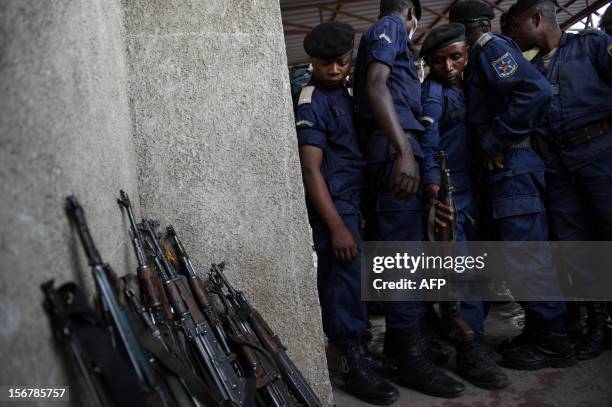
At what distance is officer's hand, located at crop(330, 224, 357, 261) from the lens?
2.27 metres

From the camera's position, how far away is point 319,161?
2.34 m

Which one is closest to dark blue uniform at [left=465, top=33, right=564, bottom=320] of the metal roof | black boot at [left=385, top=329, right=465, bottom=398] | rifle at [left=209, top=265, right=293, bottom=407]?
black boot at [left=385, top=329, right=465, bottom=398]

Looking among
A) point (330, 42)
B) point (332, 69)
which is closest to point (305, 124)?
point (332, 69)

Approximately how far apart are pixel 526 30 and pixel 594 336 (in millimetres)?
1660

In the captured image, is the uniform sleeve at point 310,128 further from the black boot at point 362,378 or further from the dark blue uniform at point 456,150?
the black boot at point 362,378

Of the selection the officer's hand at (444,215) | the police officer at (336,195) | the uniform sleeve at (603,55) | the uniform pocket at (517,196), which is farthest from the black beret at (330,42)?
the uniform sleeve at (603,55)

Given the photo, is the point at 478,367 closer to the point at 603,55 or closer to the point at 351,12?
the point at 603,55

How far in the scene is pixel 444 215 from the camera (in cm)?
245

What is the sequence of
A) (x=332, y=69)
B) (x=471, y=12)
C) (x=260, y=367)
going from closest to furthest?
1. (x=260, y=367)
2. (x=332, y=69)
3. (x=471, y=12)

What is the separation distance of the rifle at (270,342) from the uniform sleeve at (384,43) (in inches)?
45.1

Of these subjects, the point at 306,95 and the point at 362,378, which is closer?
the point at 362,378

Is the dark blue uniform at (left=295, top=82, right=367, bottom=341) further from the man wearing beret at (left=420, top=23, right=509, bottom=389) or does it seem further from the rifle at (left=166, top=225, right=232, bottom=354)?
the rifle at (left=166, top=225, right=232, bottom=354)

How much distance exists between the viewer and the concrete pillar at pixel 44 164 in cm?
96

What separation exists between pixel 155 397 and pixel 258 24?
1.51 m
